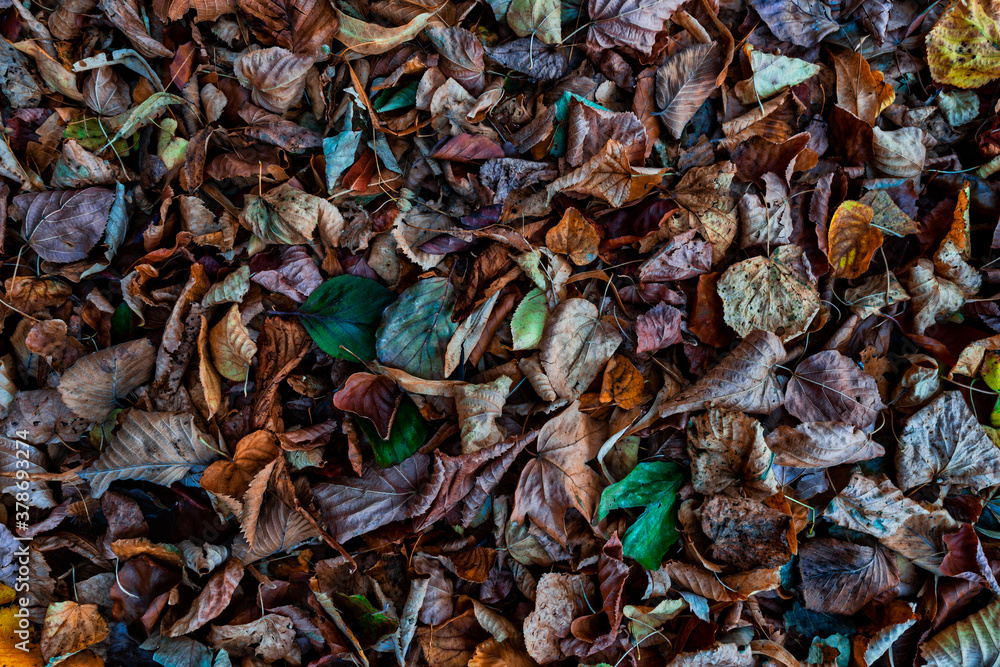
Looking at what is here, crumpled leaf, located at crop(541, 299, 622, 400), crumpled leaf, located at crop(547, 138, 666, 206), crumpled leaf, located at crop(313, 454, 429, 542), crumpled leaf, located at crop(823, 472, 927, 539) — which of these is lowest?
crumpled leaf, located at crop(823, 472, 927, 539)

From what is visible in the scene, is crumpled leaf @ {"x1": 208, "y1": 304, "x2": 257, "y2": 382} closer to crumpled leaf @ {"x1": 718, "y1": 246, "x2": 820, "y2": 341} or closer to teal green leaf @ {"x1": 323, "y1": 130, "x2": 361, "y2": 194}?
teal green leaf @ {"x1": 323, "y1": 130, "x2": 361, "y2": 194}

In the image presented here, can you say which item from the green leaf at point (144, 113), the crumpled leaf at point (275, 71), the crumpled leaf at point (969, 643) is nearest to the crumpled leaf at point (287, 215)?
the crumpled leaf at point (275, 71)

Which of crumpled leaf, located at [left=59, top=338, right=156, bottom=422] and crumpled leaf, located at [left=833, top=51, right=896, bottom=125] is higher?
crumpled leaf, located at [left=833, top=51, right=896, bottom=125]

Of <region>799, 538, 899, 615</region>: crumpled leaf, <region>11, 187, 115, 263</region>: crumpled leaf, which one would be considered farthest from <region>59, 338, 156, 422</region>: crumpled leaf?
<region>799, 538, 899, 615</region>: crumpled leaf

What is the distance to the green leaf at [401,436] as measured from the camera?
1.61 m

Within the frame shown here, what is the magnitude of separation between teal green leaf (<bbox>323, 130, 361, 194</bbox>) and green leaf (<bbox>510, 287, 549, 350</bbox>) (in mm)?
633

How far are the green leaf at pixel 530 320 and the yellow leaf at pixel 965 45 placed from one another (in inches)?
55.0

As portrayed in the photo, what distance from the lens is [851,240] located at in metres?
1.70

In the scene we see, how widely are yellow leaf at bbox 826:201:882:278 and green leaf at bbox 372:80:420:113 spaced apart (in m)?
1.25

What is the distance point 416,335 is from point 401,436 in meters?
0.28

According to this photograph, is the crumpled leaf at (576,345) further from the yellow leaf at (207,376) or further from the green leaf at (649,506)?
the yellow leaf at (207,376)

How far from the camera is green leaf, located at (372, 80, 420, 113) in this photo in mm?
1690

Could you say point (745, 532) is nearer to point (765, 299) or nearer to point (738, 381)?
point (738, 381)

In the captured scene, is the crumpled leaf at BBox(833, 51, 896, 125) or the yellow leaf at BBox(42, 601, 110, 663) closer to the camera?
the yellow leaf at BBox(42, 601, 110, 663)
